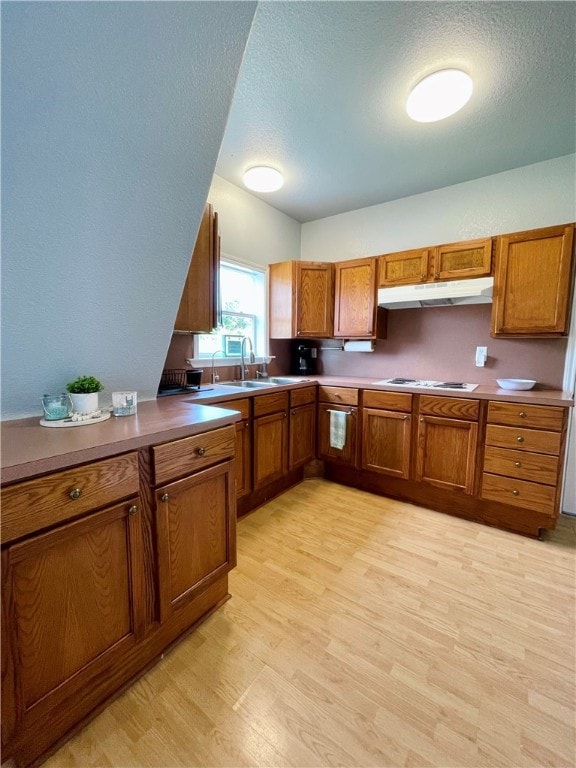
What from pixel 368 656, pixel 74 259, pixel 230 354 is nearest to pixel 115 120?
pixel 74 259

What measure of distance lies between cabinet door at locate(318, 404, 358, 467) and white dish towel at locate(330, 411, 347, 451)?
0.04 m

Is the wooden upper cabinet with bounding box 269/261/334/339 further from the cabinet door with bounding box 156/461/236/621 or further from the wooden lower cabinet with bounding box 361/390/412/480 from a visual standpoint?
the cabinet door with bounding box 156/461/236/621

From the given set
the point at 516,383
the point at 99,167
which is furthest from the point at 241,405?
the point at 516,383

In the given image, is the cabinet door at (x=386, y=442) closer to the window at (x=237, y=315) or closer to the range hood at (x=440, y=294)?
the range hood at (x=440, y=294)

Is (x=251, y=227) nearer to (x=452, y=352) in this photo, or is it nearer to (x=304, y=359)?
(x=304, y=359)

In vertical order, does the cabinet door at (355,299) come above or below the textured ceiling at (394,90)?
below

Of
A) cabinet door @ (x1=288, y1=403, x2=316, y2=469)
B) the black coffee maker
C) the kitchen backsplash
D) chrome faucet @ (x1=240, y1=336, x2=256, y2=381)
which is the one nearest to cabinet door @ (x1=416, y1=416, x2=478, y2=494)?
the kitchen backsplash

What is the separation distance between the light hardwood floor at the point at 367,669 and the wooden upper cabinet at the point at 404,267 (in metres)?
2.09

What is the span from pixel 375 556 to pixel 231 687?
3.44 ft

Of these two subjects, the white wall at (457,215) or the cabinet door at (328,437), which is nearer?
the white wall at (457,215)

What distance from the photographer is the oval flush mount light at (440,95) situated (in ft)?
5.10

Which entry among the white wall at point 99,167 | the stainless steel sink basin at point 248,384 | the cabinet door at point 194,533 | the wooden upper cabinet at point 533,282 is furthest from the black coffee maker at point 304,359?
the cabinet door at point 194,533

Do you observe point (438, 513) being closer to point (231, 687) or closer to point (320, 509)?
point (320, 509)

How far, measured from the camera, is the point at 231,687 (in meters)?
1.14
